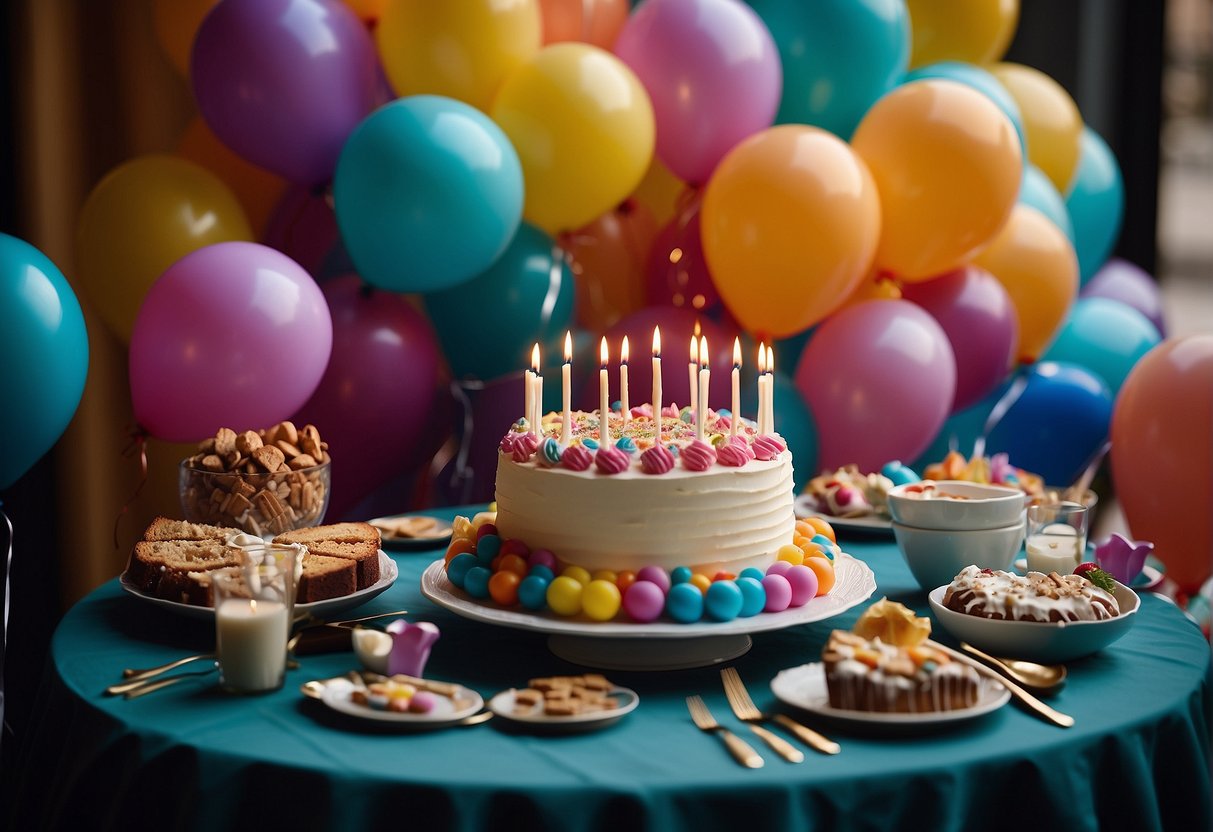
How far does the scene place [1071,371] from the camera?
12.1 ft

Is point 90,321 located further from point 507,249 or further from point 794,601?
point 794,601

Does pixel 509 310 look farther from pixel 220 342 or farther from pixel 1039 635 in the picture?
pixel 1039 635

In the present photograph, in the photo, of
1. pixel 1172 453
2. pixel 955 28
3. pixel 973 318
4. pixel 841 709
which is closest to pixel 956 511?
pixel 841 709

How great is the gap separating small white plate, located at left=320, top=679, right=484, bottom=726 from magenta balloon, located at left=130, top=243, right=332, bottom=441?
43.3 inches

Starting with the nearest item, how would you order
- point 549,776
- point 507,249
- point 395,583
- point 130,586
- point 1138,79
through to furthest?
1. point 549,776
2. point 130,586
3. point 395,583
4. point 507,249
5. point 1138,79

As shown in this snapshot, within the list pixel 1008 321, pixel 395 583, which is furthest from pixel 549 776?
pixel 1008 321

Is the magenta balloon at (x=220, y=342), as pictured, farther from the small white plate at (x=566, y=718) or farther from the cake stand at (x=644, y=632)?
the small white plate at (x=566, y=718)

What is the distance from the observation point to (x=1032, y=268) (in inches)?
139

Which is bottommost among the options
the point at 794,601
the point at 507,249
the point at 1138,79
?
the point at 794,601

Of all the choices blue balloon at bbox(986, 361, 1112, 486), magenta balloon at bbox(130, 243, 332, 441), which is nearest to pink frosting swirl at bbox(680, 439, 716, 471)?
magenta balloon at bbox(130, 243, 332, 441)

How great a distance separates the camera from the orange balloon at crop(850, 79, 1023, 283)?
10.1 feet

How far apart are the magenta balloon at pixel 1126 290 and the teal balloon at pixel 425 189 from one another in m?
2.30

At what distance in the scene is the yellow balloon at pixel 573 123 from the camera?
295 centimetres

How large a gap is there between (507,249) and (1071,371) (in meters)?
1.69
